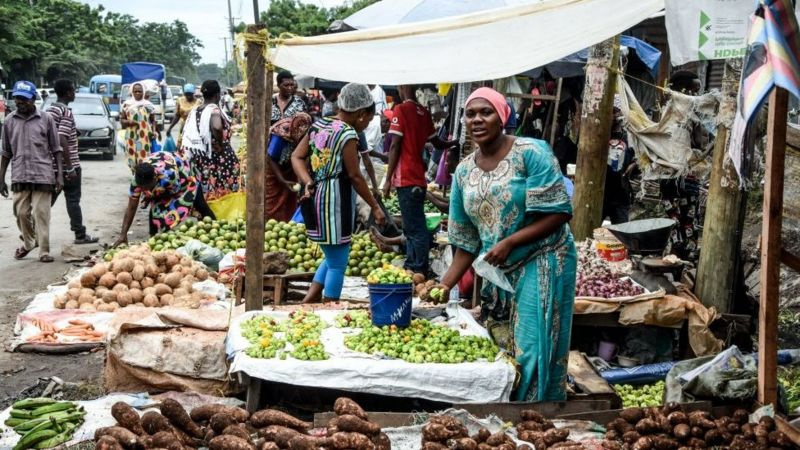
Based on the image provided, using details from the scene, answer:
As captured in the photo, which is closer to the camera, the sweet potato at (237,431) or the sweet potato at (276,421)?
the sweet potato at (237,431)

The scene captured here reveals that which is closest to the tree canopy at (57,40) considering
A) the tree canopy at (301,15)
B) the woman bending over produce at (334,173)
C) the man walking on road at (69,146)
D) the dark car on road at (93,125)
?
the tree canopy at (301,15)

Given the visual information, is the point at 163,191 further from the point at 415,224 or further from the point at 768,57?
the point at 768,57

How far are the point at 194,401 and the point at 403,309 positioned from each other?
140 centimetres

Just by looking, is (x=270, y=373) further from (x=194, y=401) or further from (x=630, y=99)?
(x=630, y=99)

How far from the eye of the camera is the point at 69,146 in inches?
389

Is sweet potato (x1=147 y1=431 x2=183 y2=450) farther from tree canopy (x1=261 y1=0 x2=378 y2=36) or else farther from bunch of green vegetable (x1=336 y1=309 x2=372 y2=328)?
tree canopy (x1=261 y1=0 x2=378 y2=36)

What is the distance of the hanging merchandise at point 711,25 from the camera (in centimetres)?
489

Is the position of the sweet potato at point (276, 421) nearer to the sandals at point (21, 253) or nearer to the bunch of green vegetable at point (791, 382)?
the bunch of green vegetable at point (791, 382)

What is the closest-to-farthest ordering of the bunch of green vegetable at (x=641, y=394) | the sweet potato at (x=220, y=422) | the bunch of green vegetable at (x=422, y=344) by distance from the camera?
the sweet potato at (x=220, y=422) < the bunch of green vegetable at (x=422, y=344) < the bunch of green vegetable at (x=641, y=394)

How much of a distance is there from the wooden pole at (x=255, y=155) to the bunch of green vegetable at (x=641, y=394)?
2.62 m

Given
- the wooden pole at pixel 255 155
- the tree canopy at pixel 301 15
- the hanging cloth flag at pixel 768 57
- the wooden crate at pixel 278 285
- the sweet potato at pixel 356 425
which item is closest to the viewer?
the hanging cloth flag at pixel 768 57

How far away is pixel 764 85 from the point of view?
11.5ft

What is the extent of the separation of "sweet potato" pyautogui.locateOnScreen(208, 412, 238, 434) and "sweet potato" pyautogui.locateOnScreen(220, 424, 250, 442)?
0.22 ft

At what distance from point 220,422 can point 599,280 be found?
11.0ft
